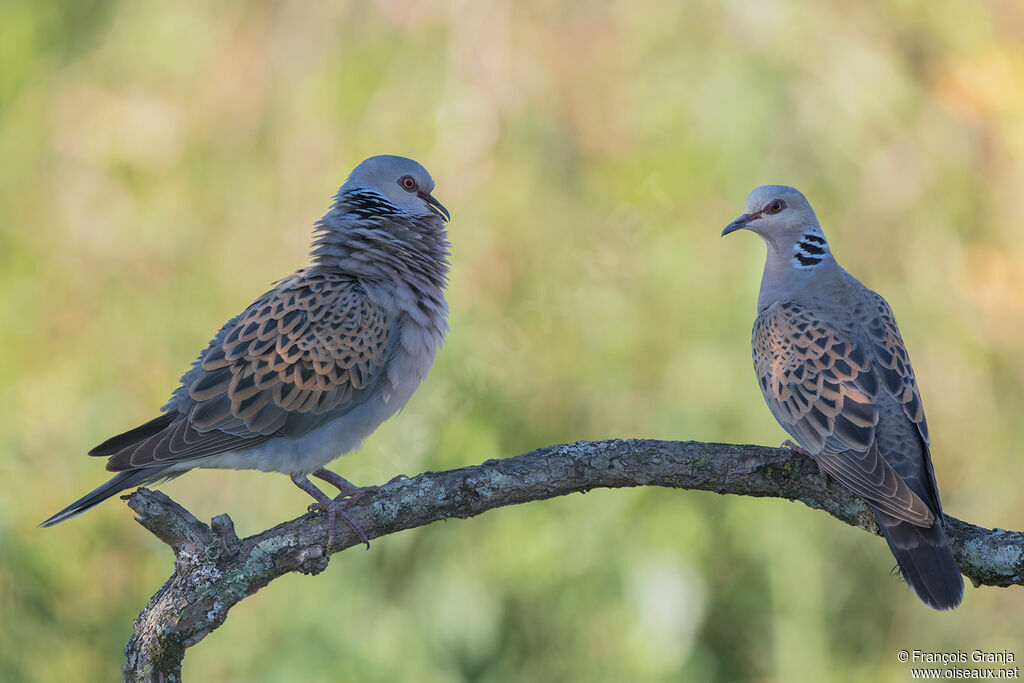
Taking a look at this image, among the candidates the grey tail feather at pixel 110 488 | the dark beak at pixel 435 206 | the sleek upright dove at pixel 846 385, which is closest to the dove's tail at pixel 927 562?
the sleek upright dove at pixel 846 385

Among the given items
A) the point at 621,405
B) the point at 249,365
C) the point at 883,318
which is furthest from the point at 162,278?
the point at 883,318

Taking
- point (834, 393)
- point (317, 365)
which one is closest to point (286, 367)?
point (317, 365)

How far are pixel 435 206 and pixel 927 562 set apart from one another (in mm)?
1922

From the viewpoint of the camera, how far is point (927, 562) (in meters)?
2.76

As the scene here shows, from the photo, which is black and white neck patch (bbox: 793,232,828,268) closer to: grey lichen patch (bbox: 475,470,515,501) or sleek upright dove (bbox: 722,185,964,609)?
sleek upright dove (bbox: 722,185,964,609)

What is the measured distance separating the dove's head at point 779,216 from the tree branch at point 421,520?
3.62 ft

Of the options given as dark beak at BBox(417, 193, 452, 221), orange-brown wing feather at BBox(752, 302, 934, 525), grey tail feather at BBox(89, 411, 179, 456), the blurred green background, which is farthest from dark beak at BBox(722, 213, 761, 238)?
grey tail feather at BBox(89, 411, 179, 456)

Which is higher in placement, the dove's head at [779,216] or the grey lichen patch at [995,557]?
the dove's head at [779,216]

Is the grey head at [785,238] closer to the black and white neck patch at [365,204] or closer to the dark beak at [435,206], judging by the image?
the dark beak at [435,206]

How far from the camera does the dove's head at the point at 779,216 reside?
3.68 meters

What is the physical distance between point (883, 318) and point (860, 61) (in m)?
2.01

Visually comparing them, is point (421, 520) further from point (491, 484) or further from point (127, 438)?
point (127, 438)

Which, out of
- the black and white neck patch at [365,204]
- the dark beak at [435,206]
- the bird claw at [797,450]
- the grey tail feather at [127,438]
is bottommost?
the grey tail feather at [127,438]
